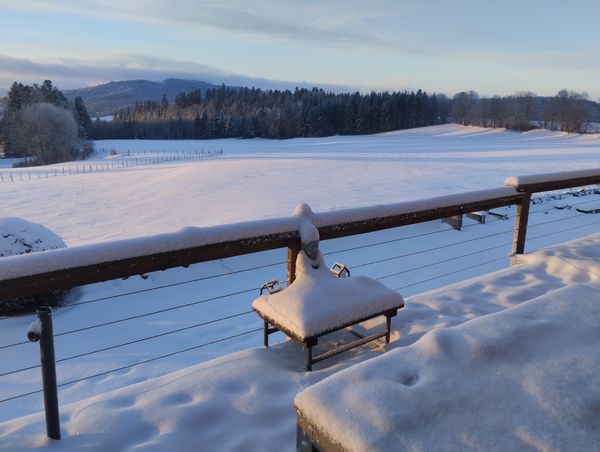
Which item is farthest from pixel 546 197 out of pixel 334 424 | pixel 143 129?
pixel 143 129

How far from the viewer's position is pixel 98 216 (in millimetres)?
15641

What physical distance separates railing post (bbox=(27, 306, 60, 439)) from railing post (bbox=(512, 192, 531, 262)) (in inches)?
148

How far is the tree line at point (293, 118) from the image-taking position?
72375 mm

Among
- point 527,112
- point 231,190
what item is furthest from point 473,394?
point 527,112

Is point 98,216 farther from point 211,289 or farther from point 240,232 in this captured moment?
point 240,232

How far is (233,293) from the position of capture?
5.20m

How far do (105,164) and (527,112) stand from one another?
63718mm

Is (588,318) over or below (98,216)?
over

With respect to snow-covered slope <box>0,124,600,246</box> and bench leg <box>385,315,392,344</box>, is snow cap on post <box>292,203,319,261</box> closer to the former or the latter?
bench leg <box>385,315,392,344</box>

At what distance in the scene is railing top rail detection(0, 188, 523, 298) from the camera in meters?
1.90

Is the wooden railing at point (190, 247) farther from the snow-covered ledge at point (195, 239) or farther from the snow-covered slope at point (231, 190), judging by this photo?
the snow-covered slope at point (231, 190)

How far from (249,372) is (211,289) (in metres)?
6.43

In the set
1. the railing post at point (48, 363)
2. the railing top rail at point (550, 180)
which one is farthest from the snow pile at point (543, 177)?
the railing post at point (48, 363)

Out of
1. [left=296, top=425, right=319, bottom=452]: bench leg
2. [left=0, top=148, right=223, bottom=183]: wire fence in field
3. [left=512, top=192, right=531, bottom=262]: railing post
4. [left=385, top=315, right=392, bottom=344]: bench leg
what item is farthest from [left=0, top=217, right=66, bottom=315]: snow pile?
[left=0, top=148, right=223, bottom=183]: wire fence in field
